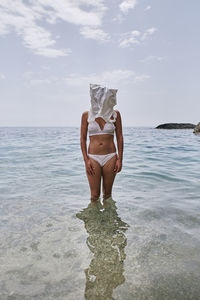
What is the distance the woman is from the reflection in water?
0.63 meters

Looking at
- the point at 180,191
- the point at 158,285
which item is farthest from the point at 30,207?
the point at 180,191

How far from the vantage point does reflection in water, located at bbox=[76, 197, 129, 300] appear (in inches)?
93.4

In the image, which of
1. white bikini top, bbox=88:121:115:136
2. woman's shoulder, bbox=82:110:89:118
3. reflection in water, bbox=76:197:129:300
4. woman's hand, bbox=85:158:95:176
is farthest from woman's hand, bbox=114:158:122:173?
woman's shoulder, bbox=82:110:89:118

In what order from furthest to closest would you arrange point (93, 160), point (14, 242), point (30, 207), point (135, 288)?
point (30, 207) → point (93, 160) → point (14, 242) → point (135, 288)

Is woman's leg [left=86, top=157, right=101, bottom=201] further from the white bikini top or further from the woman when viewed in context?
the white bikini top

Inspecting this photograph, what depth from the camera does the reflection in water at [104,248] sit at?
2.37 metres

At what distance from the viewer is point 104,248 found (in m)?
3.12

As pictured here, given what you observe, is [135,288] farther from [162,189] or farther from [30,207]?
[162,189]

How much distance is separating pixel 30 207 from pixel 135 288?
3.15 m

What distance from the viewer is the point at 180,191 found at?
614cm

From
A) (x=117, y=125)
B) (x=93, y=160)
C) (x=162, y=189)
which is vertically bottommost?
(x=162, y=189)

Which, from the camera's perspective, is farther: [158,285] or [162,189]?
[162,189]

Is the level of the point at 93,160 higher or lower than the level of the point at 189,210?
higher

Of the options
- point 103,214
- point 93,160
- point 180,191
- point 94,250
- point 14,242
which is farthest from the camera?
point 180,191
